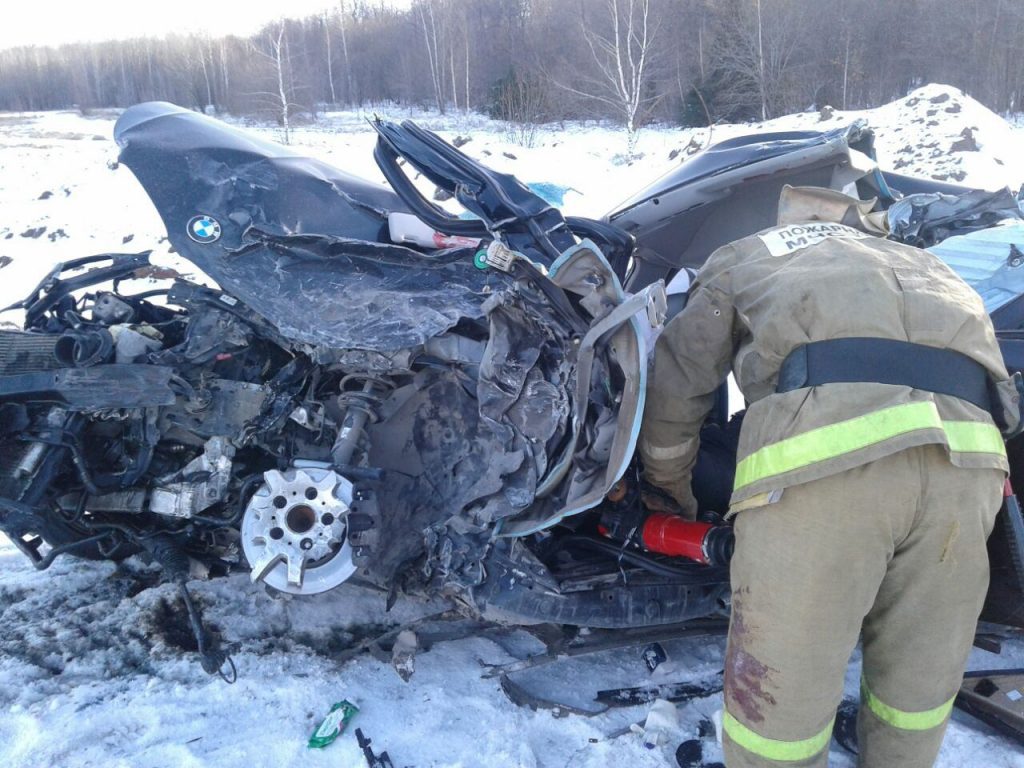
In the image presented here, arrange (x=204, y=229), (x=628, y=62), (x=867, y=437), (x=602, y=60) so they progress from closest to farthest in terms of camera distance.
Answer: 1. (x=867, y=437)
2. (x=204, y=229)
3. (x=628, y=62)
4. (x=602, y=60)

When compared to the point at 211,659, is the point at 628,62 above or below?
above

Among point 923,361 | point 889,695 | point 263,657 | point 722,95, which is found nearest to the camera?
point 923,361

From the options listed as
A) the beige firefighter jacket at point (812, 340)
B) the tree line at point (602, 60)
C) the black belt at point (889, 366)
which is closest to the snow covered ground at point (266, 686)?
the beige firefighter jacket at point (812, 340)

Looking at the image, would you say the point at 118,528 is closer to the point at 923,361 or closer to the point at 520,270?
the point at 520,270

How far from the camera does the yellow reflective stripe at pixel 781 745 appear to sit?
188 centimetres

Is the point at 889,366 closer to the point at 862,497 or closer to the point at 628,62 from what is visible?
the point at 862,497

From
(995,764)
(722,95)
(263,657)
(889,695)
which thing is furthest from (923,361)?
(722,95)

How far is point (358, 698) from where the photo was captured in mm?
2580

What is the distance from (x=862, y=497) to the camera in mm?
1764

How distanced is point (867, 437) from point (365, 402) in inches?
62.4

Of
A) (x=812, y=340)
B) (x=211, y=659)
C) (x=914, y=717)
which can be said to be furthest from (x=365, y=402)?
(x=914, y=717)

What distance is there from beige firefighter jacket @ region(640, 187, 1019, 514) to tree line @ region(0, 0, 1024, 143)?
1611 cm

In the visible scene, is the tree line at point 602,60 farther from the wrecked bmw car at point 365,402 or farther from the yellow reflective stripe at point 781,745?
the yellow reflective stripe at point 781,745

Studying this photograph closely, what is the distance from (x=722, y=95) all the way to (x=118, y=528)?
2418cm
